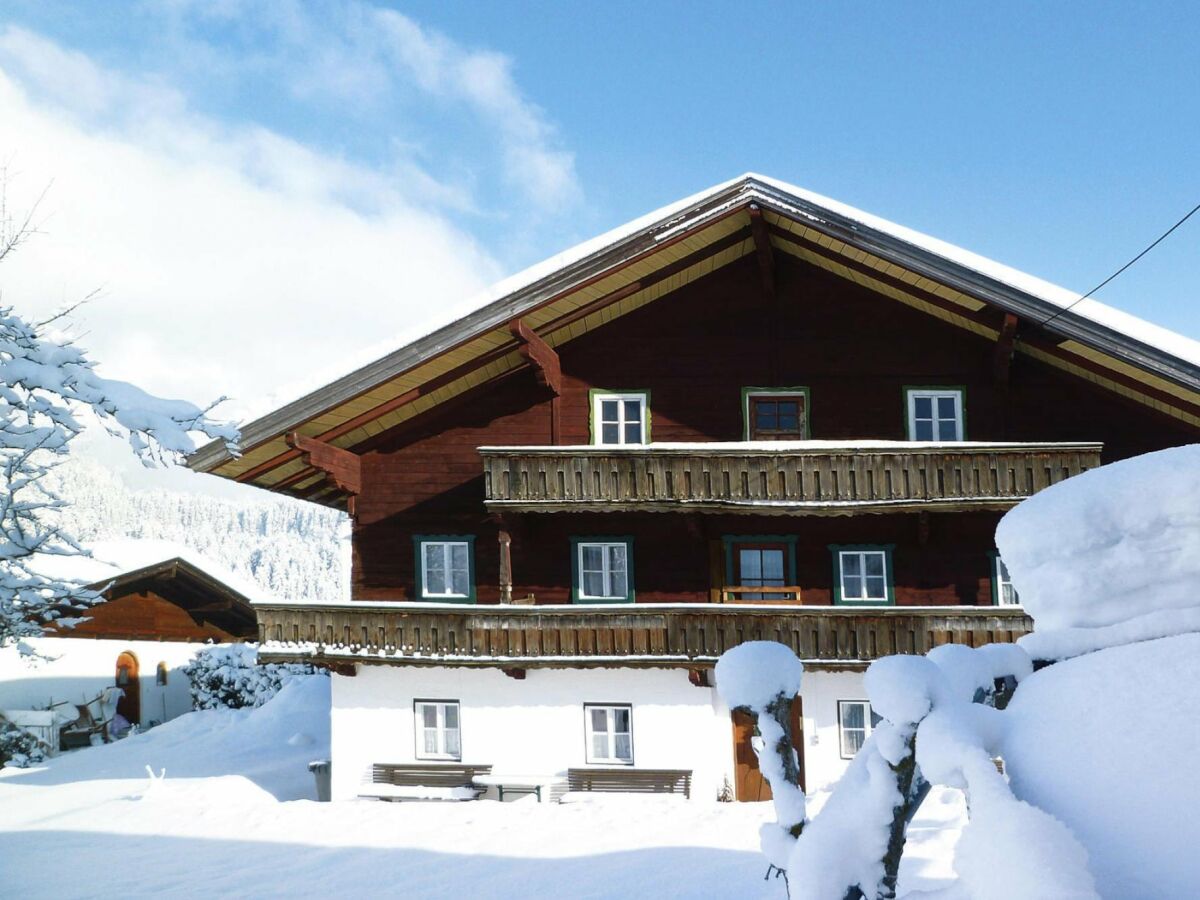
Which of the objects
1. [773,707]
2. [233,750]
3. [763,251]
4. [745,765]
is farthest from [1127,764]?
[233,750]

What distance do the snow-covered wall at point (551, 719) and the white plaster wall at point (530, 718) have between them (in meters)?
0.02

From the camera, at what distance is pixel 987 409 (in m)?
19.3

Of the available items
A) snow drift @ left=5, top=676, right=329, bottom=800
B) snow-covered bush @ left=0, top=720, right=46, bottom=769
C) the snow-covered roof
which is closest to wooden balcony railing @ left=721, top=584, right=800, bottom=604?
the snow-covered roof

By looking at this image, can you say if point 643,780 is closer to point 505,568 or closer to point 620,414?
point 505,568

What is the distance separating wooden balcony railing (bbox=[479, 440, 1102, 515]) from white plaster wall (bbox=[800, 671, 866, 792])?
9.97ft

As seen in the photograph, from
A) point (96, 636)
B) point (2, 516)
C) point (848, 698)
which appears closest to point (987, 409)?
point (848, 698)

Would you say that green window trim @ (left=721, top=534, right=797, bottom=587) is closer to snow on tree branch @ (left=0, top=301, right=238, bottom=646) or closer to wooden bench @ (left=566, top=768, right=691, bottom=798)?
wooden bench @ (left=566, top=768, right=691, bottom=798)

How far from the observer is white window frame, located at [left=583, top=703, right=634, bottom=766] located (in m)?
17.9

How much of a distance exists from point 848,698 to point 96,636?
25.4 meters

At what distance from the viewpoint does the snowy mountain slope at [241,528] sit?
12612 cm

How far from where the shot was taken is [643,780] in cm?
1756

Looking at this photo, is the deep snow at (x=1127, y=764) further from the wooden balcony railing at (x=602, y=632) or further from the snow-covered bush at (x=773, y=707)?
the wooden balcony railing at (x=602, y=632)

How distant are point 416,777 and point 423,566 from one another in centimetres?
406

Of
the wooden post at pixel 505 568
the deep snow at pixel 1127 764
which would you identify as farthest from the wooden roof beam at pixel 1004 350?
the deep snow at pixel 1127 764
